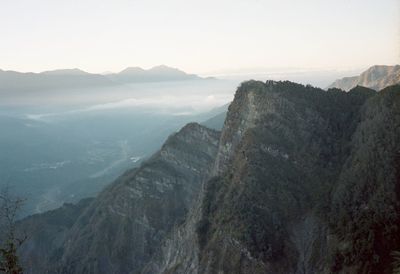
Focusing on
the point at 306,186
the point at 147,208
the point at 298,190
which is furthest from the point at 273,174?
the point at 147,208

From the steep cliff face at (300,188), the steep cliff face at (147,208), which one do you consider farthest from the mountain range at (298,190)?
the steep cliff face at (147,208)

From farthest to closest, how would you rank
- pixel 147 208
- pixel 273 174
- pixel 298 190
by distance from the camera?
pixel 147 208 → pixel 273 174 → pixel 298 190

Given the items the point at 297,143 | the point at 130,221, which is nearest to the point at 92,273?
the point at 130,221

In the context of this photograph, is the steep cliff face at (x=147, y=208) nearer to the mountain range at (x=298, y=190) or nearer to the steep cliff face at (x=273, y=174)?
the mountain range at (x=298, y=190)

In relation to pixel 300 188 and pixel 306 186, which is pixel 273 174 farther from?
pixel 306 186

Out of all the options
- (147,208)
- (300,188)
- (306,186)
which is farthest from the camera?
(147,208)

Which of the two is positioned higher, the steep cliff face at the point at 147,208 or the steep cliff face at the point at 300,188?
the steep cliff face at the point at 300,188

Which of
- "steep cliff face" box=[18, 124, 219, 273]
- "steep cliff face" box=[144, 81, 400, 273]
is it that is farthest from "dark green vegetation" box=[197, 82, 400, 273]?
"steep cliff face" box=[18, 124, 219, 273]

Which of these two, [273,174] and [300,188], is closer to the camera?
[300,188]
